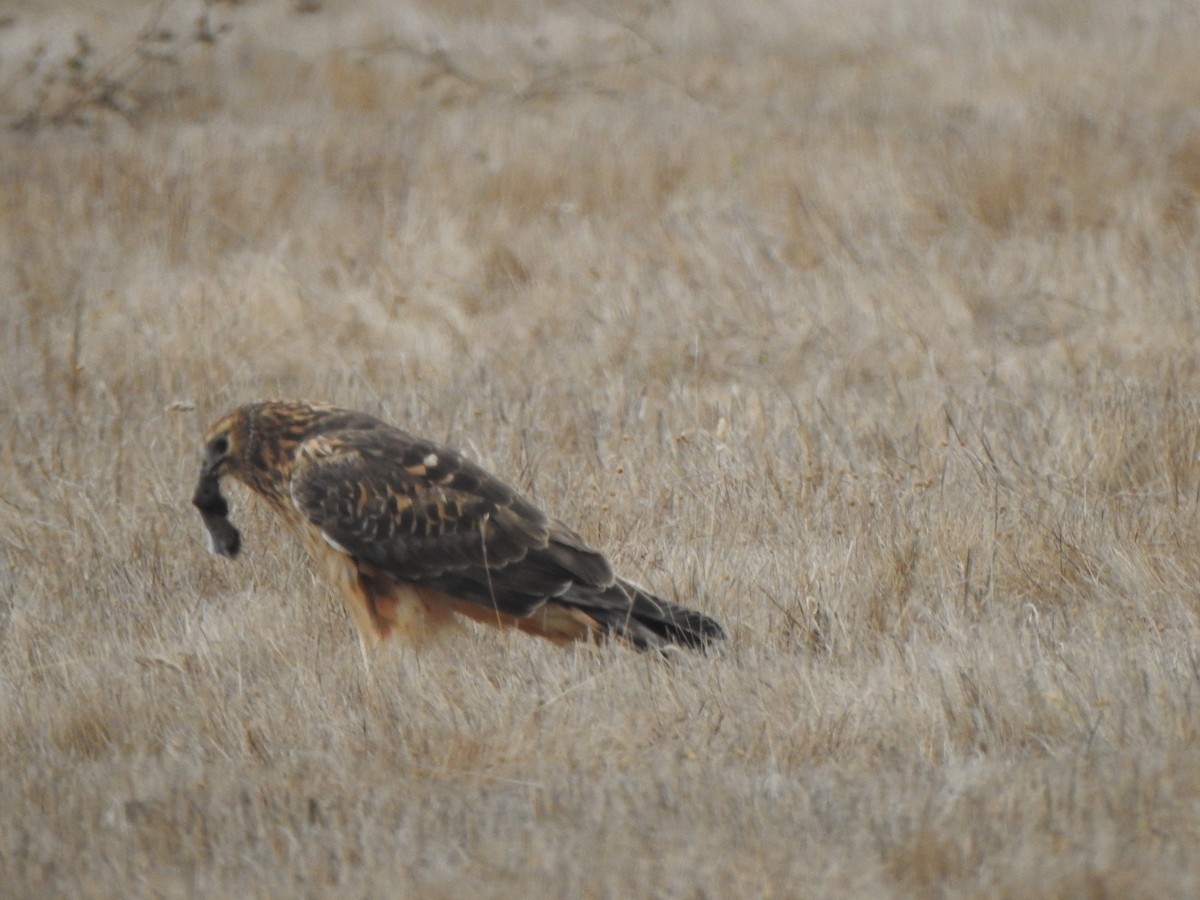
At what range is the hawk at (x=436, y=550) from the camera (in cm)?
438

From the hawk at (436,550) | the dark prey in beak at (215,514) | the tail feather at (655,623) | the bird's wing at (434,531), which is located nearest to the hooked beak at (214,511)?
the dark prey in beak at (215,514)

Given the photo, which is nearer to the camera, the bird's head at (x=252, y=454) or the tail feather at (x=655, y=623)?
the tail feather at (x=655, y=623)

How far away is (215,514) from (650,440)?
6.29 ft

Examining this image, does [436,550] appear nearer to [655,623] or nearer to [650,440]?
[655,623]

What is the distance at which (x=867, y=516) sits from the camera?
5172mm

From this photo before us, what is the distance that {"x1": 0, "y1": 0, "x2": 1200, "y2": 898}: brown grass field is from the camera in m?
3.21

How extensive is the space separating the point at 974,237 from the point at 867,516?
152 inches

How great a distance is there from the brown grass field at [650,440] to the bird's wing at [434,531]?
0.76 ft

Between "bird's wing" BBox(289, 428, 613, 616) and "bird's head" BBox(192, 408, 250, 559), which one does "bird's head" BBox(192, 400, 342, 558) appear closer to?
"bird's head" BBox(192, 408, 250, 559)

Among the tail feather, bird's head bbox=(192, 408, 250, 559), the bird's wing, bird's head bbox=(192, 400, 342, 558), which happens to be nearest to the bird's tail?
the tail feather

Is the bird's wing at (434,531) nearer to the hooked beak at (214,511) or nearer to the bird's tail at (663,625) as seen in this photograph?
the bird's tail at (663,625)

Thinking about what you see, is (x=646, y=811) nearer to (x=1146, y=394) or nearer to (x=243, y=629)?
(x=243, y=629)

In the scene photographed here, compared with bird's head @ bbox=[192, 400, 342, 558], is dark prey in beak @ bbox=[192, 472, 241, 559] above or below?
below

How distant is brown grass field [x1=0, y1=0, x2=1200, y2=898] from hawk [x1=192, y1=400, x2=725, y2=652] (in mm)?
145
